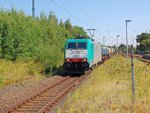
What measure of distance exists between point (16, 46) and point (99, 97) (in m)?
16.5

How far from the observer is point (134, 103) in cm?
1228

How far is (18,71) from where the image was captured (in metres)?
26.4

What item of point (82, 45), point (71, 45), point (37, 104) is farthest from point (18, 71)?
point (37, 104)

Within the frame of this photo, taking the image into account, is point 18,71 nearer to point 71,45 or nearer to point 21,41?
point 21,41

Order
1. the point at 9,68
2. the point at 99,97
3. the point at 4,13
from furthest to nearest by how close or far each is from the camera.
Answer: the point at 4,13 → the point at 9,68 → the point at 99,97

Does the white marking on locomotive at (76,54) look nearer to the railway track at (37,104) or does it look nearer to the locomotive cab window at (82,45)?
the locomotive cab window at (82,45)

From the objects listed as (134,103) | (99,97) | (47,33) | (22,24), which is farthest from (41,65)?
(134,103)

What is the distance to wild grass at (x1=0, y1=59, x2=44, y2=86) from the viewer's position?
24.1 metres

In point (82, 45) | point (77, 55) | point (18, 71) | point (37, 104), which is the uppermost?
point (82, 45)

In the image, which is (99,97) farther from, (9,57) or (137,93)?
(9,57)

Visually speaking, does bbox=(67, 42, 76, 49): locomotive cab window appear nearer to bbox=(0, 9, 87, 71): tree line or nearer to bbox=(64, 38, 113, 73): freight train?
bbox=(64, 38, 113, 73): freight train

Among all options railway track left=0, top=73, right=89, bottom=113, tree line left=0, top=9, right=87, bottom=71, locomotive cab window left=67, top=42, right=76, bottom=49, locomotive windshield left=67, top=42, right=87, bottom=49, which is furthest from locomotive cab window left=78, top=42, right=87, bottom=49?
railway track left=0, top=73, right=89, bottom=113

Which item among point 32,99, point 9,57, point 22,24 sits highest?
point 22,24

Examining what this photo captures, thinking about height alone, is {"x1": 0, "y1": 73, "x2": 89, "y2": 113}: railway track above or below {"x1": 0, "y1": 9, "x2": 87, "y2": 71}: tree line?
below
